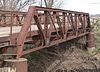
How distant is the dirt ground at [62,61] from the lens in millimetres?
21209

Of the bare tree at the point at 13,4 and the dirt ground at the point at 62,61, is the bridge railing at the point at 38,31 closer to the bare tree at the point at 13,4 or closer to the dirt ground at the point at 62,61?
the dirt ground at the point at 62,61

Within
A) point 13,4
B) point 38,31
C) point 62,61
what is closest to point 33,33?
point 38,31

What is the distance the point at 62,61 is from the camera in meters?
22.1

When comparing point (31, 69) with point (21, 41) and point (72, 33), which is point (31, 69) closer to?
point (72, 33)

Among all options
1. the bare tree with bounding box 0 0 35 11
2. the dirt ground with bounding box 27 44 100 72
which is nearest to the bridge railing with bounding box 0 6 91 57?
the dirt ground with bounding box 27 44 100 72

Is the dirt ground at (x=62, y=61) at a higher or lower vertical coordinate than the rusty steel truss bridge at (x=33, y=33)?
lower

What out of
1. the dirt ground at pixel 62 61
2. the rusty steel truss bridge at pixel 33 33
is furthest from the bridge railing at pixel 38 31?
the dirt ground at pixel 62 61

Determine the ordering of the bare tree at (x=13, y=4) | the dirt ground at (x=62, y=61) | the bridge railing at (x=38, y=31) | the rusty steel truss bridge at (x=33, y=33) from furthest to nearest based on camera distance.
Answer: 1. the bare tree at (x=13, y=4)
2. the dirt ground at (x=62, y=61)
3. the bridge railing at (x=38, y=31)
4. the rusty steel truss bridge at (x=33, y=33)

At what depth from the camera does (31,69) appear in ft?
71.6

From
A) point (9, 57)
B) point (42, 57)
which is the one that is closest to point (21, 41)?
point (9, 57)

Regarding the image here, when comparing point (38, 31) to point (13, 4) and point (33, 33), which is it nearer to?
point (33, 33)

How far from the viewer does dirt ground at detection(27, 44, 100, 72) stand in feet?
69.6

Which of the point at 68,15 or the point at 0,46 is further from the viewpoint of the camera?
the point at 68,15

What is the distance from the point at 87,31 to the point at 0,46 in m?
19.0
